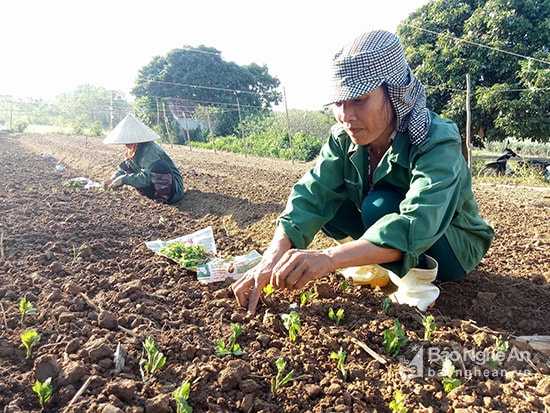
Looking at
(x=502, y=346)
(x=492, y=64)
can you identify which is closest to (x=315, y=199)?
(x=502, y=346)

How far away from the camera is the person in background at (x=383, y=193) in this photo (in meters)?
1.74

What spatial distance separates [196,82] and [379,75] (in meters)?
30.9

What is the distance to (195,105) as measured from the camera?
99.1 feet

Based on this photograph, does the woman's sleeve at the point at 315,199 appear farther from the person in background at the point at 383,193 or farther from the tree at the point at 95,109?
the tree at the point at 95,109

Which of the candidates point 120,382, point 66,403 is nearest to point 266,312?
point 120,382

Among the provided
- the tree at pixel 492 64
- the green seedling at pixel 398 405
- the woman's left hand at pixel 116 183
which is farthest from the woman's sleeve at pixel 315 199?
the tree at pixel 492 64

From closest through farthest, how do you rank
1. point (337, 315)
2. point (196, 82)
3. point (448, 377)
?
point (448, 377)
point (337, 315)
point (196, 82)

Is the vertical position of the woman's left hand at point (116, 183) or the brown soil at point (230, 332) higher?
the woman's left hand at point (116, 183)

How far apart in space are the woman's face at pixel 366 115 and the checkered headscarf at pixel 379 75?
0.04m

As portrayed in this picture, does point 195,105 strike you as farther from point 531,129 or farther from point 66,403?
point 66,403

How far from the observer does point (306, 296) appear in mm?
2311

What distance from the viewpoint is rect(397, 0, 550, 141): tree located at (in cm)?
979

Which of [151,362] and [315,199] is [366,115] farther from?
[151,362]

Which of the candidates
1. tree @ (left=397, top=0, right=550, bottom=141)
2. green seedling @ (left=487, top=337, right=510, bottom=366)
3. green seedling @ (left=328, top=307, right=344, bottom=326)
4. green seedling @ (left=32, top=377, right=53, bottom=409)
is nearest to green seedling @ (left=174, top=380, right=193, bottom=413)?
green seedling @ (left=32, top=377, right=53, bottom=409)
